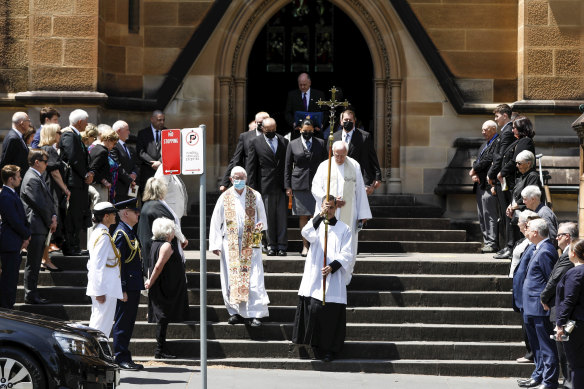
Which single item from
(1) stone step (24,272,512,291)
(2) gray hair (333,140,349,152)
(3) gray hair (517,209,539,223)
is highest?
(2) gray hair (333,140,349,152)

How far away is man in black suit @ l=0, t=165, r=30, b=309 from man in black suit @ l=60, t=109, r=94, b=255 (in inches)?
64.6

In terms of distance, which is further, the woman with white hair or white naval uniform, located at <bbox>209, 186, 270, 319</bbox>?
white naval uniform, located at <bbox>209, 186, 270, 319</bbox>

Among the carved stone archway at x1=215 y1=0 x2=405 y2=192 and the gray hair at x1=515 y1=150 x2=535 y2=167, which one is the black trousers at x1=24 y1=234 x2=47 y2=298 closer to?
the carved stone archway at x1=215 y1=0 x2=405 y2=192

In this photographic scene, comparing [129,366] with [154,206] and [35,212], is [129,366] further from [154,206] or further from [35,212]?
[35,212]

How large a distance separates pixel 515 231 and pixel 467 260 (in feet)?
2.56

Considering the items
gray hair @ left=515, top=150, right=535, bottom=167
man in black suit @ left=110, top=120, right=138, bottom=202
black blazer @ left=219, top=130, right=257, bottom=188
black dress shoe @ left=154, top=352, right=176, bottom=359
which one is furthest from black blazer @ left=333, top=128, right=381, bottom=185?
black dress shoe @ left=154, top=352, right=176, bottom=359

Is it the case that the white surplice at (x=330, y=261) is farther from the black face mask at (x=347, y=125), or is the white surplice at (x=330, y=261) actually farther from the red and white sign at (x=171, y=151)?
the black face mask at (x=347, y=125)

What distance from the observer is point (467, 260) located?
1464cm

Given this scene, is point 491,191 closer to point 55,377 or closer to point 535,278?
point 535,278

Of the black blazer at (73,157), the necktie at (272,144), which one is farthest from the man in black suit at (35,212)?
the necktie at (272,144)

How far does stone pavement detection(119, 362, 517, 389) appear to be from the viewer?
38.6 feet

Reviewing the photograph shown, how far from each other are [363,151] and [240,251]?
2946 mm

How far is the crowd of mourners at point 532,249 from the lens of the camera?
1095cm

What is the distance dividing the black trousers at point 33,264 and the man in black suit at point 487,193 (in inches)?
236
